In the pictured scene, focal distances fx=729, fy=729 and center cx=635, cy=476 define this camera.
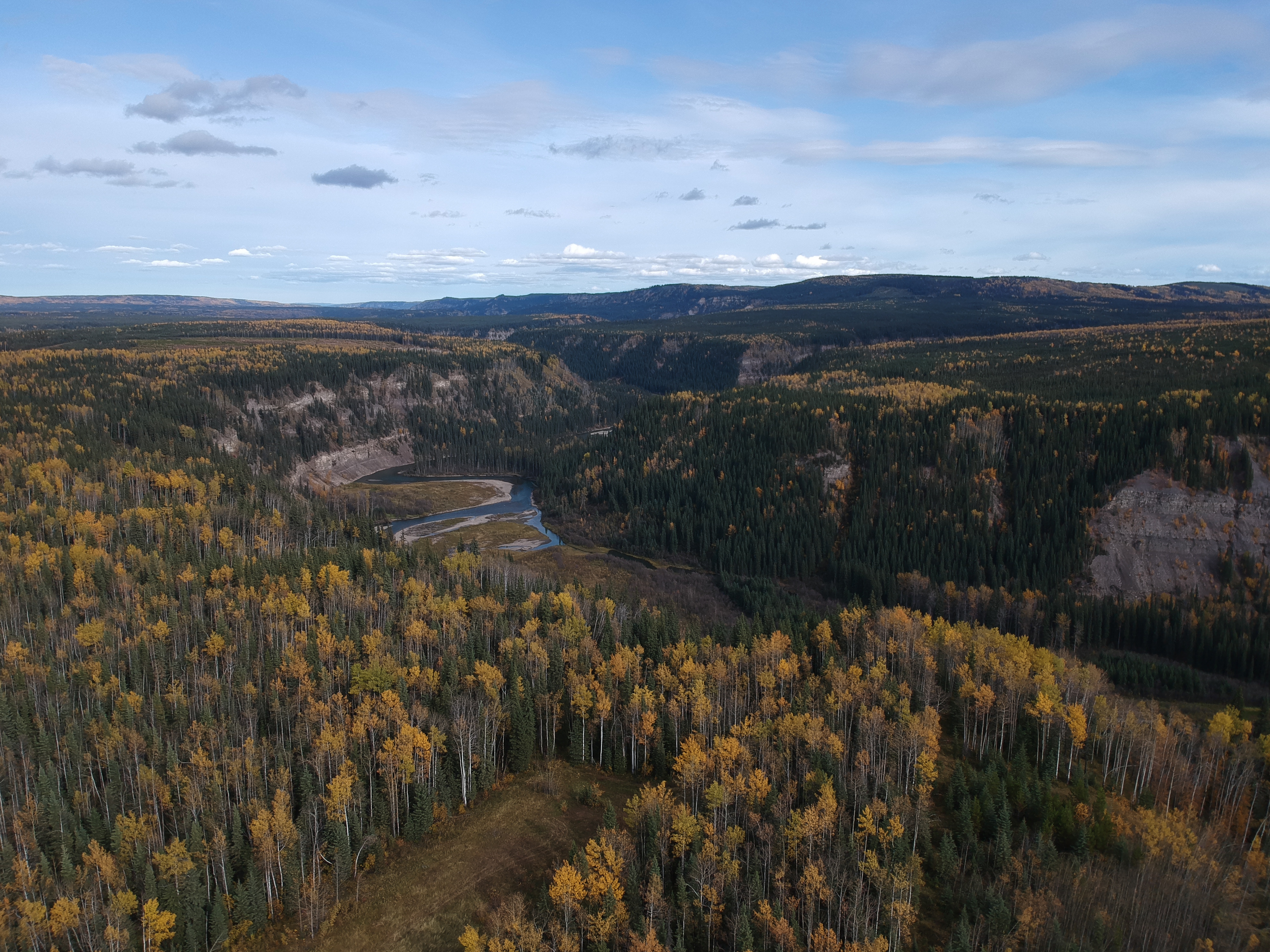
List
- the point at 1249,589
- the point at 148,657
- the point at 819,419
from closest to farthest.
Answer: the point at 148,657 → the point at 1249,589 → the point at 819,419

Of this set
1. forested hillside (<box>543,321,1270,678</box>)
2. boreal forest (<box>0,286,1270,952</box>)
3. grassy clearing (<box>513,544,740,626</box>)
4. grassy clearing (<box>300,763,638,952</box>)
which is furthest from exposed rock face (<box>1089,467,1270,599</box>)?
→ grassy clearing (<box>300,763,638,952</box>)

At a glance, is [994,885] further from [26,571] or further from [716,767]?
[26,571]

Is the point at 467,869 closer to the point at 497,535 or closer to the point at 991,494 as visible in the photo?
the point at 497,535

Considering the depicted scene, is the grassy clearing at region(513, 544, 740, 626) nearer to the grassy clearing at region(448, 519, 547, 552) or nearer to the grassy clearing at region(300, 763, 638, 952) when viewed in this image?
the grassy clearing at region(448, 519, 547, 552)

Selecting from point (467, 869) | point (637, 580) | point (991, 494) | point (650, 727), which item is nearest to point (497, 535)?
point (637, 580)

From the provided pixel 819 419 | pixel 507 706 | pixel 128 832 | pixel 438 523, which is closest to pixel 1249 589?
pixel 819 419

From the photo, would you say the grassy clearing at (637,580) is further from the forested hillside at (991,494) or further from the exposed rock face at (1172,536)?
the exposed rock face at (1172,536)

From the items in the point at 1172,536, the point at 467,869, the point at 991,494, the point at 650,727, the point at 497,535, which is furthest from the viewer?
the point at 497,535
